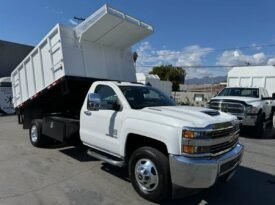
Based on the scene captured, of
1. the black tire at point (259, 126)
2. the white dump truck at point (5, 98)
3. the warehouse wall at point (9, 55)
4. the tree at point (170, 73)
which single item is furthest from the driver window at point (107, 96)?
the tree at point (170, 73)

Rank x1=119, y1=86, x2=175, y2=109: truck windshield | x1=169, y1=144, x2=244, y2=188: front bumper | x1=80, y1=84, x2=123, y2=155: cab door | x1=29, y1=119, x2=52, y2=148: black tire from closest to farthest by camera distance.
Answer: x1=169, y1=144, x2=244, y2=188: front bumper < x1=80, y1=84, x2=123, y2=155: cab door < x1=119, y1=86, x2=175, y2=109: truck windshield < x1=29, y1=119, x2=52, y2=148: black tire

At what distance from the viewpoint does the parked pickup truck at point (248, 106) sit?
10453 mm

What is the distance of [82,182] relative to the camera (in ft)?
16.7

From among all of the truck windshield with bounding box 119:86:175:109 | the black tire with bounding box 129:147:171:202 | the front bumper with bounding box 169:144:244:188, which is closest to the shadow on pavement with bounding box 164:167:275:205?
the black tire with bounding box 129:147:171:202

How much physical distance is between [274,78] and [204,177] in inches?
527

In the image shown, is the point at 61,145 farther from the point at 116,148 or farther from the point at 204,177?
the point at 204,177

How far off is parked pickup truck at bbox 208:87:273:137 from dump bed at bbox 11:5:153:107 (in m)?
4.52

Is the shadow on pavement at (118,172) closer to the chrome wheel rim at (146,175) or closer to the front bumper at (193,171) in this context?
the chrome wheel rim at (146,175)

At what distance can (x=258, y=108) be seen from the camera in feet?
34.9

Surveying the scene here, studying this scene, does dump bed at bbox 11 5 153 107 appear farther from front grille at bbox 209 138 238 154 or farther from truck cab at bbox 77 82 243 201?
front grille at bbox 209 138 238 154

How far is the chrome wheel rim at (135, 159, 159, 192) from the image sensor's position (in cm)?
418

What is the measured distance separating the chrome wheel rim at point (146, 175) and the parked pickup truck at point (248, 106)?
7.21m

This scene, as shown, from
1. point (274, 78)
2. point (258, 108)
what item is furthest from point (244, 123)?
point (274, 78)

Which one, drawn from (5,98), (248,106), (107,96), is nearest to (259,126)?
(248,106)
